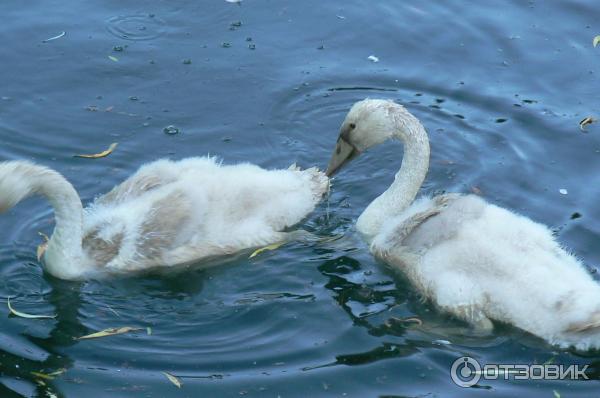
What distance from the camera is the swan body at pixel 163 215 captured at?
8.46 metres

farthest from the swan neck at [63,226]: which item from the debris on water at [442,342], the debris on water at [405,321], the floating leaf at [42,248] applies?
the debris on water at [442,342]

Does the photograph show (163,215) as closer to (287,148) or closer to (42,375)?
(42,375)

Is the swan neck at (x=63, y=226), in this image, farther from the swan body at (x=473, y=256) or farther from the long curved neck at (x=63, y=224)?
the swan body at (x=473, y=256)

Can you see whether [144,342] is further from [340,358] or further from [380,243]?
[380,243]

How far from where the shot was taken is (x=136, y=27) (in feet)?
39.7

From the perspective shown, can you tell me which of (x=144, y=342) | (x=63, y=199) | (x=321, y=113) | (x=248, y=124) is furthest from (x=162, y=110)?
(x=144, y=342)

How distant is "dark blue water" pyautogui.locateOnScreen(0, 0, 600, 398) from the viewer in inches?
306

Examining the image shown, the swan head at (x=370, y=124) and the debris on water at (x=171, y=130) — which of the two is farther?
the debris on water at (x=171, y=130)

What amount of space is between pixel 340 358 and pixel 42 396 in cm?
206

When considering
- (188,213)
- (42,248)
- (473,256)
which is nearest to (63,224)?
(42,248)

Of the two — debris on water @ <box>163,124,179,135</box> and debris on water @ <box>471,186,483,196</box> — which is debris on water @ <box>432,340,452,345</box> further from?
debris on water @ <box>163,124,179,135</box>

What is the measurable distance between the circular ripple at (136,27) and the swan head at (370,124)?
3.47m

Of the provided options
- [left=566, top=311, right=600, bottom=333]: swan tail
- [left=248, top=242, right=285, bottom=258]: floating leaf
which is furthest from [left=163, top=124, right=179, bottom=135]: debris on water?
[left=566, top=311, right=600, bottom=333]: swan tail

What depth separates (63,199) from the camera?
8422 millimetres
